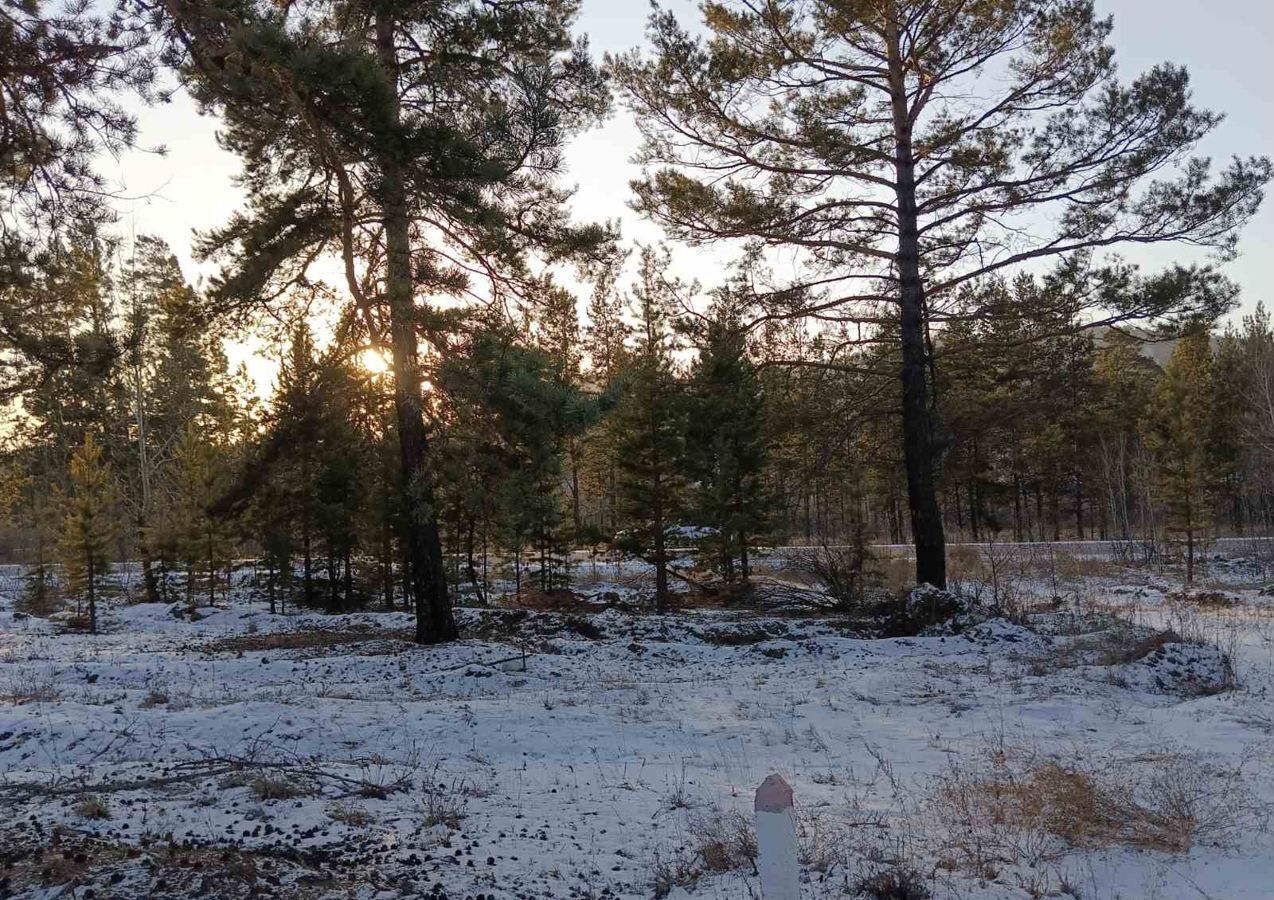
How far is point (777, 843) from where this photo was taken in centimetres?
288

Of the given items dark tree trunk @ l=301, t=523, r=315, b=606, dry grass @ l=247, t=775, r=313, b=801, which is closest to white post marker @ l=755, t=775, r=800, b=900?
dry grass @ l=247, t=775, r=313, b=801

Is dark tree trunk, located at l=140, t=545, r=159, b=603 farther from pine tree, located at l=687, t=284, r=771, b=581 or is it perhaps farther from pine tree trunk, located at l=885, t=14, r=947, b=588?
pine tree trunk, located at l=885, t=14, r=947, b=588

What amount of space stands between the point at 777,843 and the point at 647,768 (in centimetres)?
374

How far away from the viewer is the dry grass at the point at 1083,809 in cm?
469

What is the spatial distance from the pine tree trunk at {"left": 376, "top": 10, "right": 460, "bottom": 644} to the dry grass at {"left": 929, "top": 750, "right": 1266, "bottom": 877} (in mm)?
8557

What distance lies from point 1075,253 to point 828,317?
417cm

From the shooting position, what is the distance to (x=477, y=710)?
8289 millimetres

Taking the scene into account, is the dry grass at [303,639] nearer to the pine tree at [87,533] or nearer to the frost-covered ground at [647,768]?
the frost-covered ground at [647,768]

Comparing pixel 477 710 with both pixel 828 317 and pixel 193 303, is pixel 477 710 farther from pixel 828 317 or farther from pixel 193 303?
pixel 828 317

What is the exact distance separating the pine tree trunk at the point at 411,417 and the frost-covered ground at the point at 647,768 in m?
1.02

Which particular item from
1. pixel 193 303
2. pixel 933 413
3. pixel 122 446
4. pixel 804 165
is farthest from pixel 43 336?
pixel 122 446

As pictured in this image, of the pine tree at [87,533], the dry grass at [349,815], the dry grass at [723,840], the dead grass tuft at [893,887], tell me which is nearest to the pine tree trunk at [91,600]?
the pine tree at [87,533]

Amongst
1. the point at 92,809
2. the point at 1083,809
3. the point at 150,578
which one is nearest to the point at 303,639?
the point at 92,809

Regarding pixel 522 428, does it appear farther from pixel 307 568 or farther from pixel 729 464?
pixel 307 568
